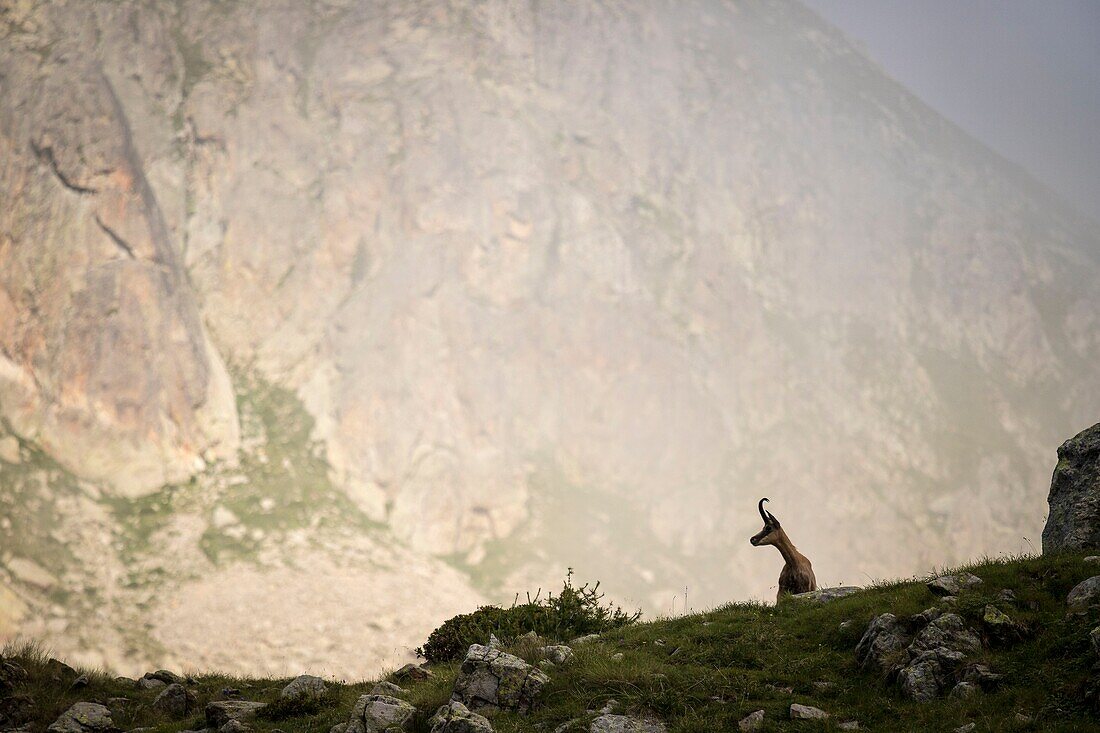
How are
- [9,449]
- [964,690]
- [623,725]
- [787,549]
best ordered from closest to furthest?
1. [964,690]
2. [623,725]
3. [787,549]
4. [9,449]

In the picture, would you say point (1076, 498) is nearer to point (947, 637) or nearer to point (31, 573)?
point (947, 637)

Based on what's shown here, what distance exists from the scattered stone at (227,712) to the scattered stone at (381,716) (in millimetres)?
2973

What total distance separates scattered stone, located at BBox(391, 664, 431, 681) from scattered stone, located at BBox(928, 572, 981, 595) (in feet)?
31.6

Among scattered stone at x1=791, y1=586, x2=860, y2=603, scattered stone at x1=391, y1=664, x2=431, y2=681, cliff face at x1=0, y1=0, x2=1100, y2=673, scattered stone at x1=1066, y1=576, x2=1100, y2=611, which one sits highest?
cliff face at x1=0, y1=0, x2=1100, y2=673

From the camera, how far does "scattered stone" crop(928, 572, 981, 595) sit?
1153 centimetres

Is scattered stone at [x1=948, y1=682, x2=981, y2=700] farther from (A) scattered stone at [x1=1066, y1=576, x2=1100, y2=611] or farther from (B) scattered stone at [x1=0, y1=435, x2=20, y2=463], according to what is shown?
(B) scattered stone at [x1=0, y1=435, x2=20, y2=463]

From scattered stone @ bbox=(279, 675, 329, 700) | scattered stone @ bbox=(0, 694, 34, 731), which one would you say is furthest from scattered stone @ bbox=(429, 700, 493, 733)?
scattered stone @ bbox=(0, 694, 34, 731)

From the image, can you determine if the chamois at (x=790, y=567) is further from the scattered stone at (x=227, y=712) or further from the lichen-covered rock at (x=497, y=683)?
the scattered stone at (x=227, y=712)

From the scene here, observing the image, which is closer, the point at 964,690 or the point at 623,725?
the point at 964,690

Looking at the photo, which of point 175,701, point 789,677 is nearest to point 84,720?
point 175,701

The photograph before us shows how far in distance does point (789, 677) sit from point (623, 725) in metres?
2.77

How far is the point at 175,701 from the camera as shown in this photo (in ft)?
49.3

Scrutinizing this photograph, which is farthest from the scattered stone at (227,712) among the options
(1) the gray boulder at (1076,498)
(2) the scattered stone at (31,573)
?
(2) the scattered stone at (31,573)

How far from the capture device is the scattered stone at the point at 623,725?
9.91 meters
